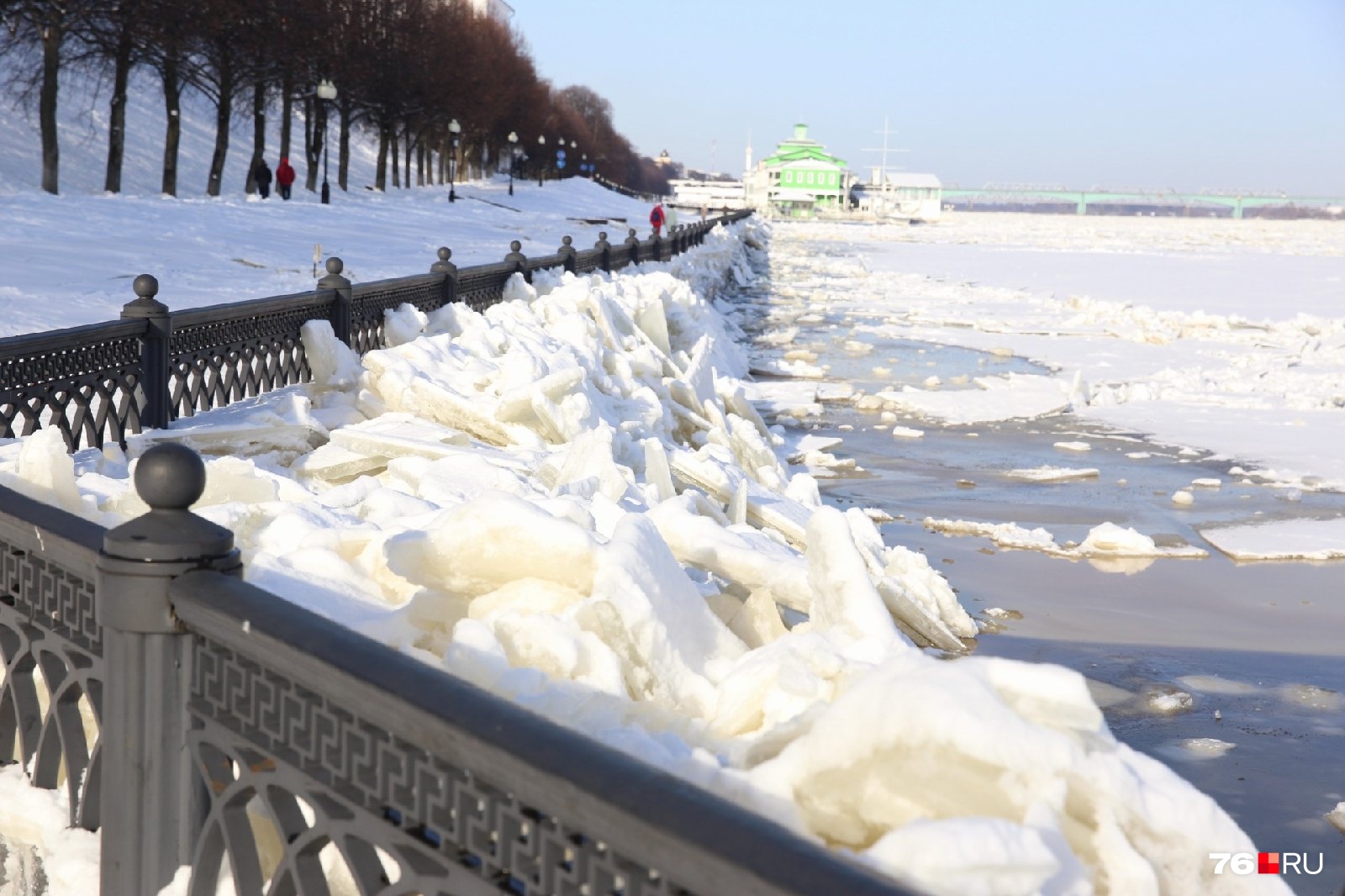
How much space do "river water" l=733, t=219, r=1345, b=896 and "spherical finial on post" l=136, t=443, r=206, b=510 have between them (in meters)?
4.22

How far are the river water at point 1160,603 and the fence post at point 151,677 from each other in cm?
402

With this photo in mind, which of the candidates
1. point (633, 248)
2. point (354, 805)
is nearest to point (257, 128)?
point (633, 248)

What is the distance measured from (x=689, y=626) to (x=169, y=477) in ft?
6.45

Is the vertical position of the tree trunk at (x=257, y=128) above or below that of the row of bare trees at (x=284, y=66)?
below

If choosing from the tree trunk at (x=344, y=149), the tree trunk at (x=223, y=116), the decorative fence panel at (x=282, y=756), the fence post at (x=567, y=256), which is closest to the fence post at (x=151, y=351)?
the decorative fence panel at (x=282, y=756)

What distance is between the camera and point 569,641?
366cm

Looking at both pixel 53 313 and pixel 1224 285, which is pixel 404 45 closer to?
pixel 1224 285

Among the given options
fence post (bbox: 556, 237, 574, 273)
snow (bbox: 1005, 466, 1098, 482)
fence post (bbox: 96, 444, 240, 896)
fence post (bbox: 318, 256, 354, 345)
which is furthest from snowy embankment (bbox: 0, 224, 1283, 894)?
fence post (bbox: 556, 237, 574, 273)

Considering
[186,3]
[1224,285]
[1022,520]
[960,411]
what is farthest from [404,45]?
[1022,520]

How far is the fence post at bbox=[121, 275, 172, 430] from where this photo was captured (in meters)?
7.91

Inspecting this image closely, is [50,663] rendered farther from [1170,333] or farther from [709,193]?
[709,193]

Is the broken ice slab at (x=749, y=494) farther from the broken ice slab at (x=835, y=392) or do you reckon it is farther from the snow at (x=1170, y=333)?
the broken ice slab at (x=835, y=392)

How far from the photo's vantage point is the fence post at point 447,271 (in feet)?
41.6

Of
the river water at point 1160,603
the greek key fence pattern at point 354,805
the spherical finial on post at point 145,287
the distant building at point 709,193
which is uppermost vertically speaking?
the distant building at point 709,193
